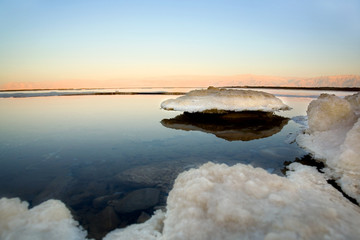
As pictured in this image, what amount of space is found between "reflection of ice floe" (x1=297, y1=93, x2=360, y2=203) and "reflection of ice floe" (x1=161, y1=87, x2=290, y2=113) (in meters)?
3.80

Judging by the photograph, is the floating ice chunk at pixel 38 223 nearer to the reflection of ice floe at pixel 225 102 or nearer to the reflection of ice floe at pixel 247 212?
the reflection of ice floe at pixel 247 212

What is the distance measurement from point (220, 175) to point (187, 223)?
3.14 feet

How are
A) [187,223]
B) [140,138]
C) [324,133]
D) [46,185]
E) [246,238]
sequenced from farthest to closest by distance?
[140,138] < [324,133] < [46,185] < [187,223] < [246,238]

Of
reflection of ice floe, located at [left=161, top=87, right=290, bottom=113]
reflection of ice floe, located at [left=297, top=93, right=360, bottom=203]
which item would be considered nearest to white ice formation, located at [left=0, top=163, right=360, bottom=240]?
reflection of ice floe, located at [left=297, top=93, right=360, bottom=203]

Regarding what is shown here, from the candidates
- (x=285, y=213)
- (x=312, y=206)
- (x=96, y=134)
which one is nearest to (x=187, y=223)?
(x=285, y=213)

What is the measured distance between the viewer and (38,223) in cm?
209

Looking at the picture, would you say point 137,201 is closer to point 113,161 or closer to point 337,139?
point 113,161

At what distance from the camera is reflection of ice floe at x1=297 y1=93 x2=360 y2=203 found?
2763mm

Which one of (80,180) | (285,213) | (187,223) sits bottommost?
(80,180)

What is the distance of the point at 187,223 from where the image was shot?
5.78 feet

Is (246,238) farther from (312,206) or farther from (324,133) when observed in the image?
(324,133)

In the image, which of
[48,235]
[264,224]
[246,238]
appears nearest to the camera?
[246,238]

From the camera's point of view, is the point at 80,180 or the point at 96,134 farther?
the point at 96,134

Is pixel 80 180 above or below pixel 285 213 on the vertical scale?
below
